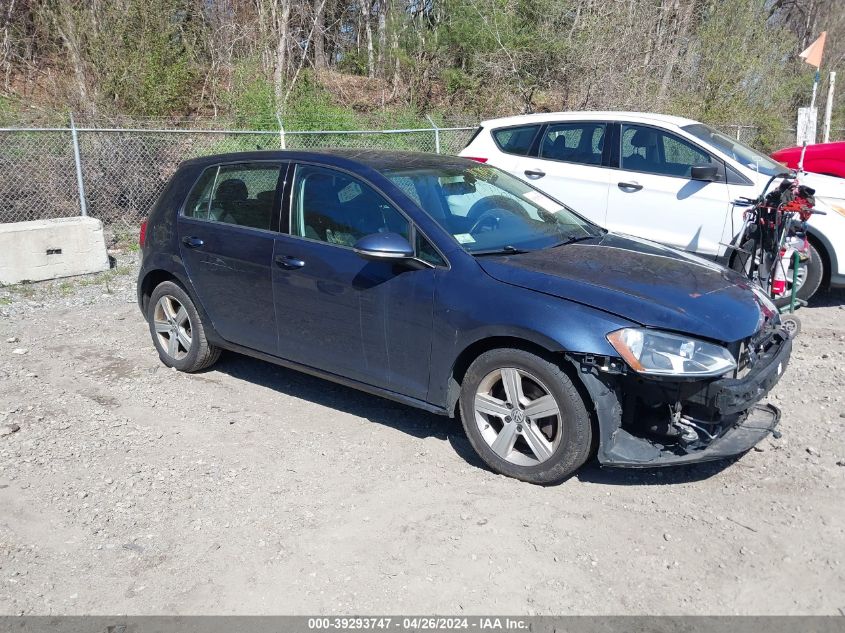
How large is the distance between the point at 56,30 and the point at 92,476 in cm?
1222

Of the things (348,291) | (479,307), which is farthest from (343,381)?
(479,307)

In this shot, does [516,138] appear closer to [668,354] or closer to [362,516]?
[668,354]

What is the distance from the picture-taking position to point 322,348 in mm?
4855

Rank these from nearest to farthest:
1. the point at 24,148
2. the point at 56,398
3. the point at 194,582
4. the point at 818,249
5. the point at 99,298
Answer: the point at 194,582 → the point at 56,398 → the point at 818,249 → the point at 99,298 → the point at 24,148

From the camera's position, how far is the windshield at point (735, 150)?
7715 millimetres

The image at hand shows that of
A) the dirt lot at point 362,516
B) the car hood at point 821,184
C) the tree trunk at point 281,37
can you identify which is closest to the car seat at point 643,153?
the car hood at point 821,184

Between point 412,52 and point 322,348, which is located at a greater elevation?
point 412,52

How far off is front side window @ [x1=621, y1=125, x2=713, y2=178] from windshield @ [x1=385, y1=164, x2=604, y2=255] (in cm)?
291

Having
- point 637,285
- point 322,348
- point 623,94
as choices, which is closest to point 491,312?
point 637,285

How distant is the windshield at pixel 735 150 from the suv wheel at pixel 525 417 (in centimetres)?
483

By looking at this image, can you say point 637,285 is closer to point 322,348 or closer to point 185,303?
point 322,348

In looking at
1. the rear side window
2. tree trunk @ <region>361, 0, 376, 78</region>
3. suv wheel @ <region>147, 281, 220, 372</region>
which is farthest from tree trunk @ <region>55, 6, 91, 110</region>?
suv wheel @ <region>147, 281, 220, 372</region>

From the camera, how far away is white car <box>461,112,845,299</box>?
746 centimetres

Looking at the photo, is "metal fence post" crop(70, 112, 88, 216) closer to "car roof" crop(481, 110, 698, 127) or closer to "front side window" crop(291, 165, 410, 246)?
"car roof" crop(481, 110, 698, 127)
